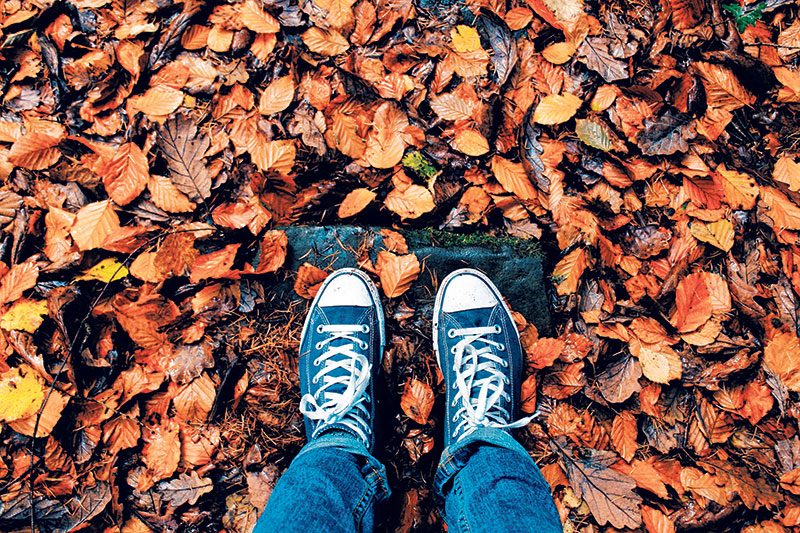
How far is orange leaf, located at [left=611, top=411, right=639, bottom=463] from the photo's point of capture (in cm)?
137

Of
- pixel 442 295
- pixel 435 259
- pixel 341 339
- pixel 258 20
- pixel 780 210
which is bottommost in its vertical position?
pixel 341 339

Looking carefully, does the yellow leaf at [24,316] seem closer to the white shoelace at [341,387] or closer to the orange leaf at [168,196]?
the orange leaf at [168,196]

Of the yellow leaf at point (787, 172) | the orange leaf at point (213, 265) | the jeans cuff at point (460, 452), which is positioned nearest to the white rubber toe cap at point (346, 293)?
the orange leaf at point (213, 265)

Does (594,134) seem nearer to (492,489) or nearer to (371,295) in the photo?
(371,295)

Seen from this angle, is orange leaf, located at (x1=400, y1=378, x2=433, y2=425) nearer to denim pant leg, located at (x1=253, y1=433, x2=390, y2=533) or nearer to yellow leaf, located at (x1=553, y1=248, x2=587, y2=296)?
denim pant leg, located at (x1=253, y1=433, x2=390, y2=533)

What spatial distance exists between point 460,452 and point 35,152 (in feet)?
5.96

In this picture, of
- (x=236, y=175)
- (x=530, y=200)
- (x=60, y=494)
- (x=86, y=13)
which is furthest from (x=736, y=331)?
(x=86, y=13)

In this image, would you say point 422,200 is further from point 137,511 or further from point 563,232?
point 137,511

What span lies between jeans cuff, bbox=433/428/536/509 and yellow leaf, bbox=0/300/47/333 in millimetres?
1407

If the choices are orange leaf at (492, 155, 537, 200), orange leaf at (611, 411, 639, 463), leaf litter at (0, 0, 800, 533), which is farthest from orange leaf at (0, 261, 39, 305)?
orange leaf at (611, 411, 639, 463)

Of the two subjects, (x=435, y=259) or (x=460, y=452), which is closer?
(x=460, y=452)

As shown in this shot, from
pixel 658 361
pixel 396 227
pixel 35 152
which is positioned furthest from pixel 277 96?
pixel 658 361

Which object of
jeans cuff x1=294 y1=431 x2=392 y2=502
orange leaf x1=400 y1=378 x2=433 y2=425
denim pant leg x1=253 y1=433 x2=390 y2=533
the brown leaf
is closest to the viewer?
denim pant leg x1=253 y1=433 x2=390 y2=533

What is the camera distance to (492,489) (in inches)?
42.9
